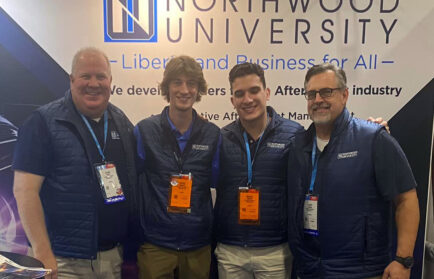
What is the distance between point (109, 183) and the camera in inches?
73.4

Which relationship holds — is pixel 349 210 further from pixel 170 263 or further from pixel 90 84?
pixel 90 84

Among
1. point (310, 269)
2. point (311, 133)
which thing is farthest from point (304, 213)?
point (311, 133)

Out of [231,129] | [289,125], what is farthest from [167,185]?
[289,125]

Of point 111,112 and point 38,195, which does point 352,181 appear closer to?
point 111,112

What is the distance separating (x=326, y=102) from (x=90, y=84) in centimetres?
134

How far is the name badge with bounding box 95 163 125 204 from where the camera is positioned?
72.7 inches

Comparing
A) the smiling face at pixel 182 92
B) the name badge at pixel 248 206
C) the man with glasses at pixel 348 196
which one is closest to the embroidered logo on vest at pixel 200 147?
the smiling face at pixel 182 92

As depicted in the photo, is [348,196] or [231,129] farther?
[231,129]

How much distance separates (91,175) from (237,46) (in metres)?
1.29

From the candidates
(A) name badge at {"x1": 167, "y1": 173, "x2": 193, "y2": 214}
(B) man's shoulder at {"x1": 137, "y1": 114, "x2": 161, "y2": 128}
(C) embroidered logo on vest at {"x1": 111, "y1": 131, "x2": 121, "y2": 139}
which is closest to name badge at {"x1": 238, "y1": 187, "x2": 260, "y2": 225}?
(A) name badge at {"x1": 167, "y1": 173, "x2": 193, "y2": 214}

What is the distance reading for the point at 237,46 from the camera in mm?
2260

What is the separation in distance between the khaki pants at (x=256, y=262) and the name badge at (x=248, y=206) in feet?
0.61

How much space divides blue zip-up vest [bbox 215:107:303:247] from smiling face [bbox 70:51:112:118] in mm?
801

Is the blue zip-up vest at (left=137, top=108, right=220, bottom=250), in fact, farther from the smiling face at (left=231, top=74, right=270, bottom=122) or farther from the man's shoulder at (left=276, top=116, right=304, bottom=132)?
the man's shoulder at (left=276, top=116, right=304, bottom=132)
